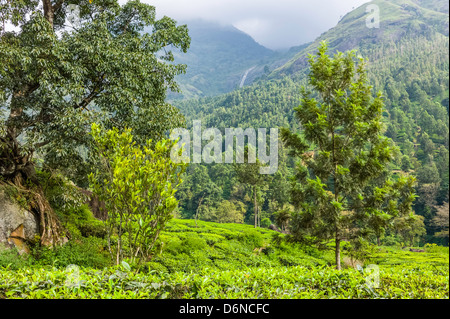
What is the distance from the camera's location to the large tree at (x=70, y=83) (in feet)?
26.6

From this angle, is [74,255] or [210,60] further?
[210,60]

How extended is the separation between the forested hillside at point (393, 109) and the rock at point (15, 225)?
13.1 m

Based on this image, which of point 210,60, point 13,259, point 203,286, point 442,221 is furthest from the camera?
point 210,60

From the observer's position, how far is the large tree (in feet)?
26.6

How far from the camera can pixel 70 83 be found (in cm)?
828

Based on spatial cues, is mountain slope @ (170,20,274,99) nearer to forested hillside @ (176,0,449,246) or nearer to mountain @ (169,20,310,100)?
mountain @ (169,20,310,100)

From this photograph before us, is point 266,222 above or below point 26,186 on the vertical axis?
below

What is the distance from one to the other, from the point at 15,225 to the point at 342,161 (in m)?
8.33

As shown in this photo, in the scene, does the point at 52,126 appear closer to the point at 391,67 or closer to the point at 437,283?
the point at 437,283

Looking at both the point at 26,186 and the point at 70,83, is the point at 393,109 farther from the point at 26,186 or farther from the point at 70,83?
→ the point at 26,186

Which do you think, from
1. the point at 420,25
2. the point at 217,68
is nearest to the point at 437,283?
the point at 217,68

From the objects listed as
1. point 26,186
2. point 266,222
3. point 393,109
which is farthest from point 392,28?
point 26,186

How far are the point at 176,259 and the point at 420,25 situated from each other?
163m
